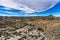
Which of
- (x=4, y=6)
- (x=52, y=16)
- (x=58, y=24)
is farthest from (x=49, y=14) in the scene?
(x=4, y=6)

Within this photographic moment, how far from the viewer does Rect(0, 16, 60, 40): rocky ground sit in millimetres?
2264

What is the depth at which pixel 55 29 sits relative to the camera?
2.32 metres

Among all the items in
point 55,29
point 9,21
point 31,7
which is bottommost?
point 55,29

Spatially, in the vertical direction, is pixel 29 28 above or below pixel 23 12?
below

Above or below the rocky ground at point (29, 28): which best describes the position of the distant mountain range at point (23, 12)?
above

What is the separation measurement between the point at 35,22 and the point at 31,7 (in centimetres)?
29

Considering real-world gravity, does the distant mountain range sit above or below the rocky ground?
above

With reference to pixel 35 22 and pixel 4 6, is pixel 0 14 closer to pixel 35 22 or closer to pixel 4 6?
pixel 4 6

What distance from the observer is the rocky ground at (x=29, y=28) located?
7.43 feet

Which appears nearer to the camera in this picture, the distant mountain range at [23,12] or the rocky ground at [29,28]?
the rocky ground at [29,28]

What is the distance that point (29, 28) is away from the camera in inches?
92.2

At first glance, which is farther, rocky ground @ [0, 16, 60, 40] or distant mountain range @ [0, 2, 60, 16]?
distant mountain range @ [0, 2, 60, 16]

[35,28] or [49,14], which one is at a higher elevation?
[49,14]

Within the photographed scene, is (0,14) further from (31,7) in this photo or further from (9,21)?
(31,7)
